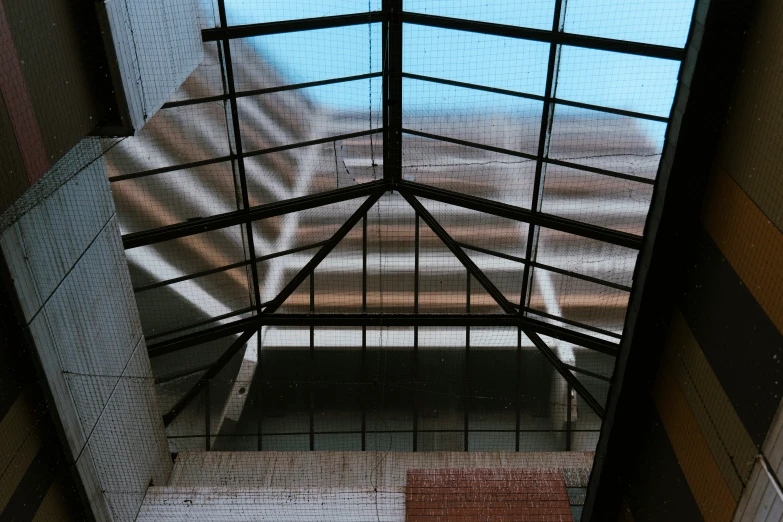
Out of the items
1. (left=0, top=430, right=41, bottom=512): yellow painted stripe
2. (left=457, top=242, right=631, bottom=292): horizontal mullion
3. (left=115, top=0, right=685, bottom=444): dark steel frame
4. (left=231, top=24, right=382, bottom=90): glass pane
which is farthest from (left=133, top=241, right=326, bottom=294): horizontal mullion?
(left=0, top=430, right=41, bottom=512): yellow painted stripe

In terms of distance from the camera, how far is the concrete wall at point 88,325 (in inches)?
282

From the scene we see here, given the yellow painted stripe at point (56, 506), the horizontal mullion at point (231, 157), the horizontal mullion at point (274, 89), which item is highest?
the horizontal mullion at point (274, 89)

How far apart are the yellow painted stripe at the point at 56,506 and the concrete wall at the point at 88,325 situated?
21cm

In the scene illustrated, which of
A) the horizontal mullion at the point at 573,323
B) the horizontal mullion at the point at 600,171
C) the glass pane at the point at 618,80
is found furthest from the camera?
the horizontal mullion at the point at 573,323

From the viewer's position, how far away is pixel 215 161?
9711 mm

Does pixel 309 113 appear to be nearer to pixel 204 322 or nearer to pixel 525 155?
pixel 525 155

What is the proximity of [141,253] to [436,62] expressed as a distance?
4495 millimetres

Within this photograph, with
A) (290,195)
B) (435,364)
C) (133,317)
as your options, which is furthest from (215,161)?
(435,364)

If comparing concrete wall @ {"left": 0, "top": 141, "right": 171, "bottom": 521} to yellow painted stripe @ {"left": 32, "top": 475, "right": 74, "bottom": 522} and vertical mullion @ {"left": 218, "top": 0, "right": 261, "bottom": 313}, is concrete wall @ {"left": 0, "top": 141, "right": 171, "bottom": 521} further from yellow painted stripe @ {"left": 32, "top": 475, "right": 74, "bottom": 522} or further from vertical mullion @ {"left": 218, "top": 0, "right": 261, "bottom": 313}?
vertical mullion @ {"left": 218, "top": 0, "right": 261, "bottom": 313}

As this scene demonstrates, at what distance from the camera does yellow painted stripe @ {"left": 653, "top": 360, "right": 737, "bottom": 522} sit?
6328mm

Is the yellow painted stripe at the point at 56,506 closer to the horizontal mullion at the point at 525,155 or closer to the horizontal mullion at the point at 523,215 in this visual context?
the horizontal mullion at the point at 523,215

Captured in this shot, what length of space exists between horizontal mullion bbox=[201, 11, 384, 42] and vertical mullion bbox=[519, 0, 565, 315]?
199 centimetres

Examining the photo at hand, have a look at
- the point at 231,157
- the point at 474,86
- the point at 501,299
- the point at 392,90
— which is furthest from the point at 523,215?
the point at 231,157

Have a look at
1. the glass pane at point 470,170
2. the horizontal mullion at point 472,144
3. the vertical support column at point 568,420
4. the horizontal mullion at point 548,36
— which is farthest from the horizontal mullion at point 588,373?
A: the horizontal mullion at point 548,36
